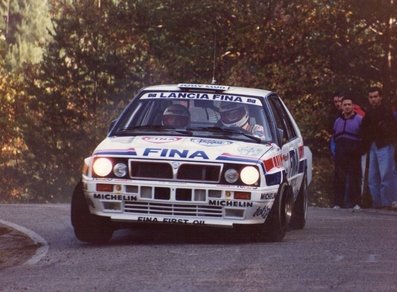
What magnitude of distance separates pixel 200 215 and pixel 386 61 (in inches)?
1034

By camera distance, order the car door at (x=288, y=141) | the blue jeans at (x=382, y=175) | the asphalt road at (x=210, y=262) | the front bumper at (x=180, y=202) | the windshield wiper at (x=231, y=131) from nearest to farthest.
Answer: the asphalt road at (x=210, y=262) → the front bumper at (x=180, y=202) → the windshield wiper at (x=231, y=131) → the car door at (x=288, y=141) → the blue jeans at (x=382, y=175)

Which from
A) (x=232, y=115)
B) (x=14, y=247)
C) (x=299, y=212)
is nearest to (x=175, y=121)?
(x=232, y=115)

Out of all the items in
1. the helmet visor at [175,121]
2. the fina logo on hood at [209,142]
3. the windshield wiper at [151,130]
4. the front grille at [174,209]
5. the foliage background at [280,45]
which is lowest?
the front grille at [174,209]

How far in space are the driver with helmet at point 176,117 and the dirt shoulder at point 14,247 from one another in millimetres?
1738

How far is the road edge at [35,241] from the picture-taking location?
1080cm

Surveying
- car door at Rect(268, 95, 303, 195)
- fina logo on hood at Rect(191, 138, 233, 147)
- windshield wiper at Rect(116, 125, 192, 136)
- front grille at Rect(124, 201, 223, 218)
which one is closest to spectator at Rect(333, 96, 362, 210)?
car door at Rect(268, 95, 303, 195)

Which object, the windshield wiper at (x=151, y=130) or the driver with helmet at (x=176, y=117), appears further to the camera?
the driver with helmet at (x=176, y=117)

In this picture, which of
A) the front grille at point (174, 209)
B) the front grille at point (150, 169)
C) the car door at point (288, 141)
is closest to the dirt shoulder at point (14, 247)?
the front grille at point (174, 209)

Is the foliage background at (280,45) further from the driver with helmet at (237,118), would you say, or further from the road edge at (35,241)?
the driver with helmet at (237,118)

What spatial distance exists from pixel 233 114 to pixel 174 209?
5.24ft

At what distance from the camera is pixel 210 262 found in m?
10.1

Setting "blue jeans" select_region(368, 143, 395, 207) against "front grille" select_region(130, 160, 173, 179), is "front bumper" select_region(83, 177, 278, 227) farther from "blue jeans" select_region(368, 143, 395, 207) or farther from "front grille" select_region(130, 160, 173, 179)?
"blue jeans" select_region(368, 143, 395, 207)

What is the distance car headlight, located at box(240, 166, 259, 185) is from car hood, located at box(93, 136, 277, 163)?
0.07 meters

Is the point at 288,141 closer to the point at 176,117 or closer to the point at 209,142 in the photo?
the point at 176,117
